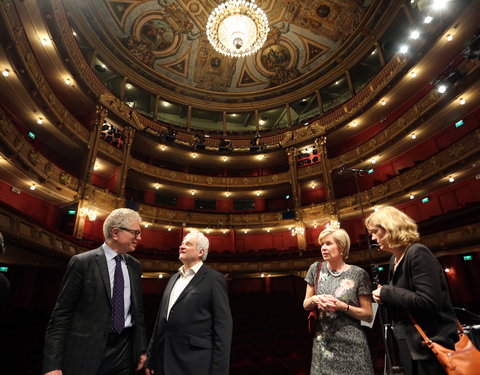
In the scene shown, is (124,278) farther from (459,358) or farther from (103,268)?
(459,358)

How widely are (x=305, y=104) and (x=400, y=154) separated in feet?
28.3

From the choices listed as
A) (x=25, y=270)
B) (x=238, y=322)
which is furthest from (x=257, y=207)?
(x=25, y=270)

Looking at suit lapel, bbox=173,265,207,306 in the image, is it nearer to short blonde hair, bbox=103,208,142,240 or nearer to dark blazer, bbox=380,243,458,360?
short blonde hair, bbox=103,208,142,240

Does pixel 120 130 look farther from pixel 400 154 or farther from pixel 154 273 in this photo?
pixel 400 154

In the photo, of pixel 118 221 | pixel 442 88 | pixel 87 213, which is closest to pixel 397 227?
pixel 118 221

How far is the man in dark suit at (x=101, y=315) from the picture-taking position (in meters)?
1.60

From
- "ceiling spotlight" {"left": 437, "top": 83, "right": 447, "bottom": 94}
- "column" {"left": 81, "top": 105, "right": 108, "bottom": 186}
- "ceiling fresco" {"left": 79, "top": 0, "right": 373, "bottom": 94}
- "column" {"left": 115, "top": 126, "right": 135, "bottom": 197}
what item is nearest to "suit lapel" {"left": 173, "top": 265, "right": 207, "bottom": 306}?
"column" {"left": 81, "top": 105, "right": 108, "bottom": 186}

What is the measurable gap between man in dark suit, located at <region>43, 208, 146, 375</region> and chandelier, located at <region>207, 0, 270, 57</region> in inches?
520

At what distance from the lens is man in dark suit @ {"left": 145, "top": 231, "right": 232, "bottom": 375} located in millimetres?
1858

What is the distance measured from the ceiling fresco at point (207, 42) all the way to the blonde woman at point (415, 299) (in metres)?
19.1

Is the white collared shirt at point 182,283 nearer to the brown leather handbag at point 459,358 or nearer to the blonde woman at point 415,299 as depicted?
the blonde woman at point 415,299

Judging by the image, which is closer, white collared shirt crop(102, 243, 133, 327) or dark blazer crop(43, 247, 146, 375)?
dark blazer crop(43, 247, 146, 375)

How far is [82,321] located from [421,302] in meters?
1.99

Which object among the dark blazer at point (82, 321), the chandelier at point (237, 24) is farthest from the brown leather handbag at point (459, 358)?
the chandelier at point (237, 24)
